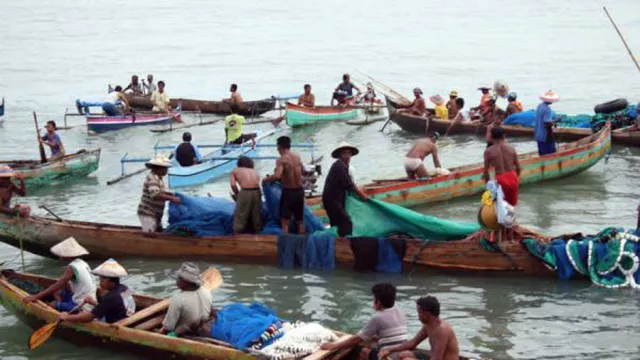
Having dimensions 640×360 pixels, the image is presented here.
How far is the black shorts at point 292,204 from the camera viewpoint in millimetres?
12953

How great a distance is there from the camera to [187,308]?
9625 mm

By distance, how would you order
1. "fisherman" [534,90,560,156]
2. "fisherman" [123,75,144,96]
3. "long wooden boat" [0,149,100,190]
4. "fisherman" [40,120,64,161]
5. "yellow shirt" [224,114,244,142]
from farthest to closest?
"fisherman" [123,75,144,96], "yellow shirt" [224,114,244,142], "fisherman" [40,120,64,161], "long wooden boat" [0,149,100,190], "fisherman" [534,90,560,156]

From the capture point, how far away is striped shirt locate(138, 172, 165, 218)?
1298 cm

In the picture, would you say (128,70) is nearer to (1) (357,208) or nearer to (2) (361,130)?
(2) (361,130)

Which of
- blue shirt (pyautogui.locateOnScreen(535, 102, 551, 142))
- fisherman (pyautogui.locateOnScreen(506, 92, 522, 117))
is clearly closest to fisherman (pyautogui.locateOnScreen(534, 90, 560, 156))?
blue shirt (pyautogui.locateOnScreen(535, 102, 551, 142))

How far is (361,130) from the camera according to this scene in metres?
25.3

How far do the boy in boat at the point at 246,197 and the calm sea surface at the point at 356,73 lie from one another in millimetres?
561

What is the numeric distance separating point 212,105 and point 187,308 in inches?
717

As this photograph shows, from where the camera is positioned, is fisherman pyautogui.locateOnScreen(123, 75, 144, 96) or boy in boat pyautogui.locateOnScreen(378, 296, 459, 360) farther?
fisherman pyautogui.locateOnScreen(123, 75, 144, 96)

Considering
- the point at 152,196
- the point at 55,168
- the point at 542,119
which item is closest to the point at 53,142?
the point at 55,168

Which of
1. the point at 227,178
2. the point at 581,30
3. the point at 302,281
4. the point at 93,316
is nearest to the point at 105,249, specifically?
the point at 302,281

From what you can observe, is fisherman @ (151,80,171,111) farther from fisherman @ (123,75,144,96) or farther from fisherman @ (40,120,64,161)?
fisherman @ (40,120,64,161)

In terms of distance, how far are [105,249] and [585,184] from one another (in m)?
9.12

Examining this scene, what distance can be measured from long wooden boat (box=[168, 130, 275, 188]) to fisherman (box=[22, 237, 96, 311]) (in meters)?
7.76
